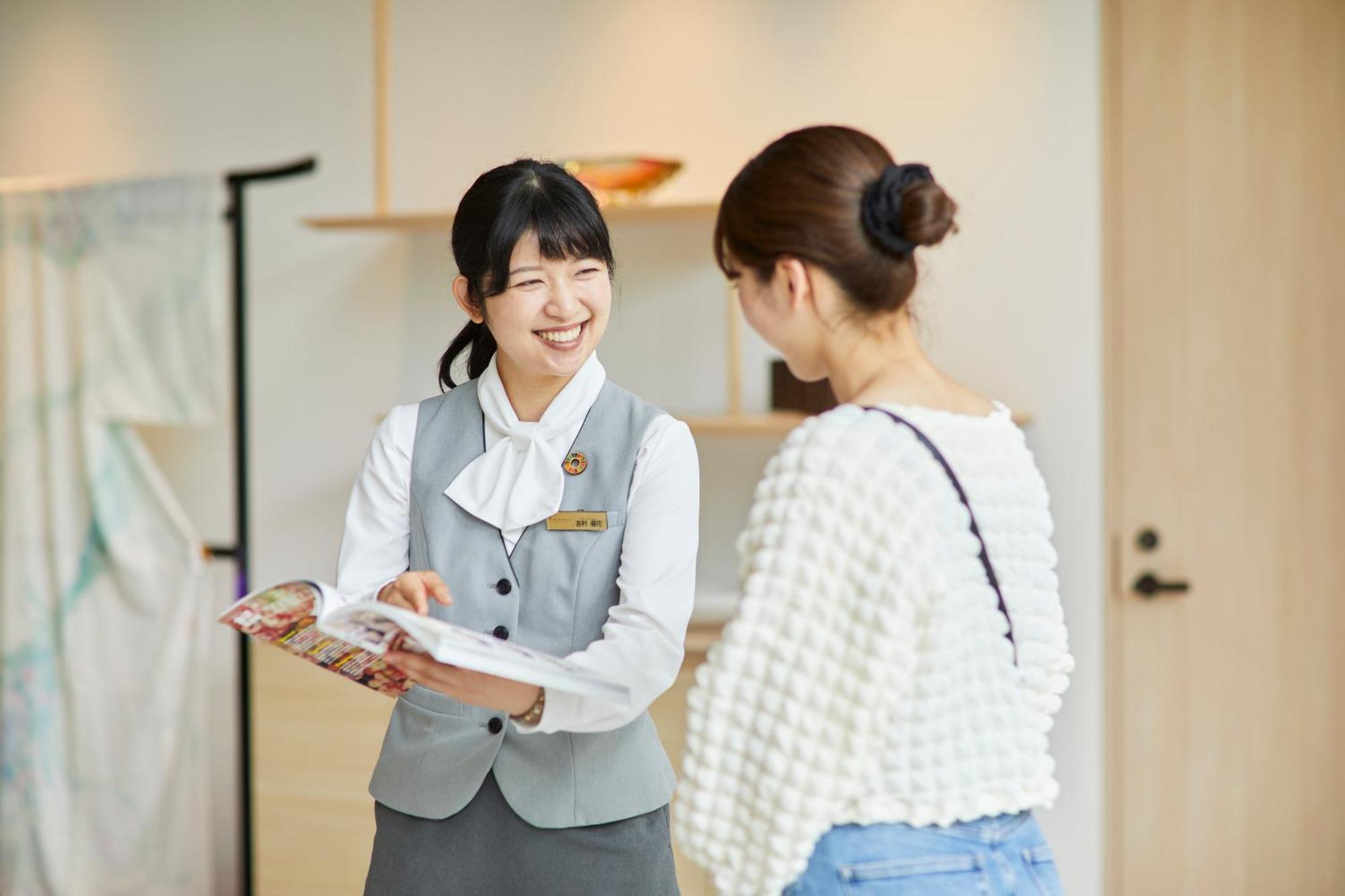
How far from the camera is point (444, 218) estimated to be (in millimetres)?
2979

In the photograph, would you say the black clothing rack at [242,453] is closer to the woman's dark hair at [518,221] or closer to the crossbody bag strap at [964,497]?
the woman's dark hair at [518,221]

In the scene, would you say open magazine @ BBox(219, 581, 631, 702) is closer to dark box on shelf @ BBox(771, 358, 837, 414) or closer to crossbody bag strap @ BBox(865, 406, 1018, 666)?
crossbody bag strap @ BBox(865, 406, 1018, 666)

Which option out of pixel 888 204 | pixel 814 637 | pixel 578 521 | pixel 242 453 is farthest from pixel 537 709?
pixel 242 453

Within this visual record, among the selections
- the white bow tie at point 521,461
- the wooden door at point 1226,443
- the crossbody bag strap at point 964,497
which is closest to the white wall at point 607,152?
the wooden door at point 1226,443

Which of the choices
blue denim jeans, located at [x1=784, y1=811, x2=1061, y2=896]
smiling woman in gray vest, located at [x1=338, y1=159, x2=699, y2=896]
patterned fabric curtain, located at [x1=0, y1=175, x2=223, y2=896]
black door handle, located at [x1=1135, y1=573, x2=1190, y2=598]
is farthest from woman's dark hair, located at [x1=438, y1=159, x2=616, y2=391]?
black door handle, located at [x1=1135, y1=573, x2=1190, y2=598]

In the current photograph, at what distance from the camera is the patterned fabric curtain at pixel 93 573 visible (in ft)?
10.0

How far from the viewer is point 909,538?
1.06 meters

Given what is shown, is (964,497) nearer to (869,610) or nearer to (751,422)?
(869,610)

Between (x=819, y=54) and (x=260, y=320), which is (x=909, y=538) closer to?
(x=819, y=54)

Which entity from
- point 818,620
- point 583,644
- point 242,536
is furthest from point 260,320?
point 818,620

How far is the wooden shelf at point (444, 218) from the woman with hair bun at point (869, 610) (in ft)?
5.49

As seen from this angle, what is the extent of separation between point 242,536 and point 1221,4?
2405 mm

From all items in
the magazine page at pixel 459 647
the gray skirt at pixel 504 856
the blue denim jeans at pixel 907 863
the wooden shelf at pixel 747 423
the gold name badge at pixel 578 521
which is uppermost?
the wooden shelf at pixel 747 423

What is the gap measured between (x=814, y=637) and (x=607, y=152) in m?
2.32
